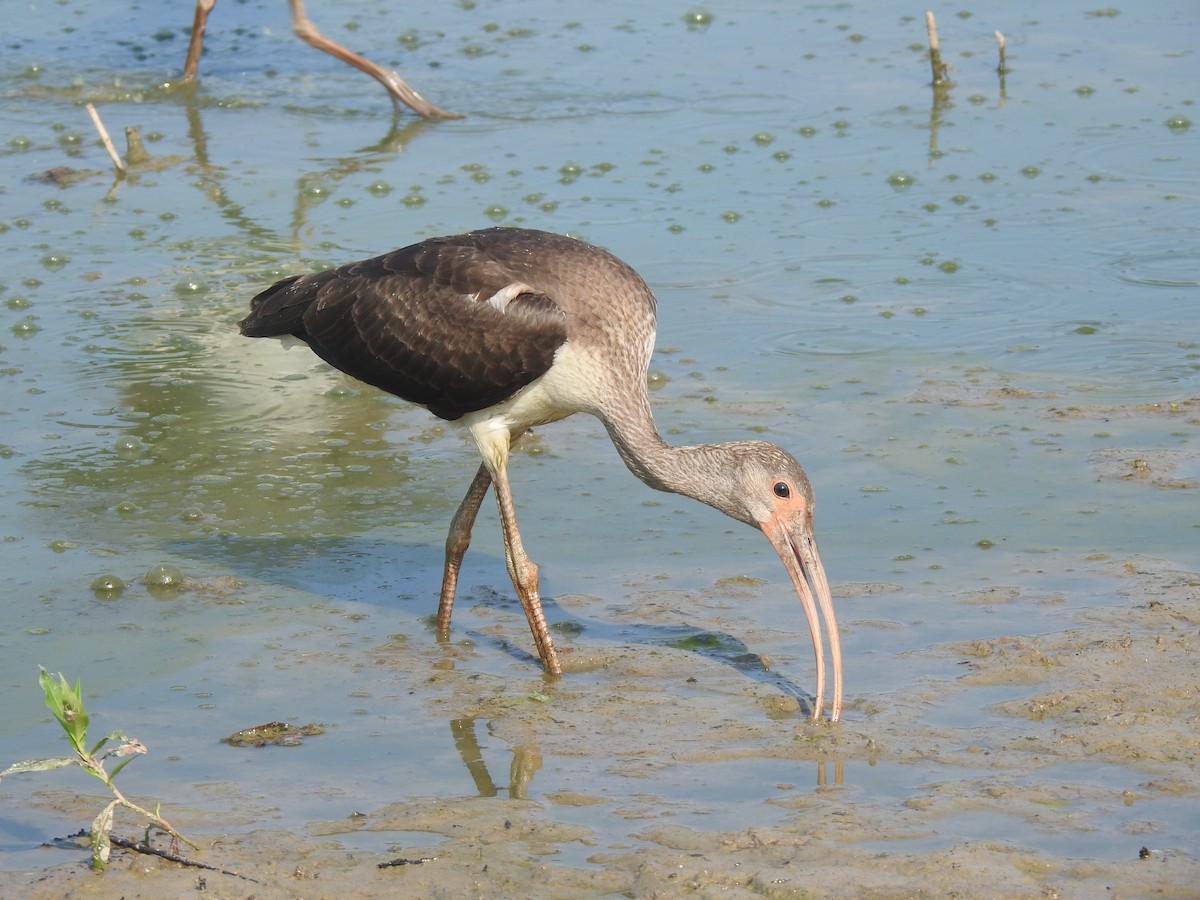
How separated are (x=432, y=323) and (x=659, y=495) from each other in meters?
1.72

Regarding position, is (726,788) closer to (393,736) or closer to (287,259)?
(393,736)

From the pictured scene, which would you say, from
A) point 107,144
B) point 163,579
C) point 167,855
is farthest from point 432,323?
point 107,144

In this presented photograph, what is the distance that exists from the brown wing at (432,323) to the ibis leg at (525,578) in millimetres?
366

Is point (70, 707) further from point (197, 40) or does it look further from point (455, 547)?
point (197, 40)

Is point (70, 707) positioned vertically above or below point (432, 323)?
below

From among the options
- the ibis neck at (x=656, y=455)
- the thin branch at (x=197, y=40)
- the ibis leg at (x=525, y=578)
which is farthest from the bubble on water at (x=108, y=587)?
the thin branch at (x=197, y=40)

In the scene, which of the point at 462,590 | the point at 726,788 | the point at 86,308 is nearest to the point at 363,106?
the point at 86,308

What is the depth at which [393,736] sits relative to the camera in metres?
5.56

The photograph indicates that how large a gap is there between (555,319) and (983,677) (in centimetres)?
195

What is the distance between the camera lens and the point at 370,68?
1282 cm

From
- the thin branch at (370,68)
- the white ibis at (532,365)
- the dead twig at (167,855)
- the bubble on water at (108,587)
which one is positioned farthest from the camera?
the thin branch at (370,68)

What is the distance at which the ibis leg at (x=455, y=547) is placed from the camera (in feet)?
21.3

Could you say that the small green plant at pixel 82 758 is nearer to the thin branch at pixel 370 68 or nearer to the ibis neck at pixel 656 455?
the ibis neck at pixel 656 455

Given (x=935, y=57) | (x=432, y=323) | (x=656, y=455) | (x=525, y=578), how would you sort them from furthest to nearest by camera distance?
1. (x=935, y=57)
2. (x=432, y=323)
3. (x=525, y=578)
4. (x=656, y=455)
